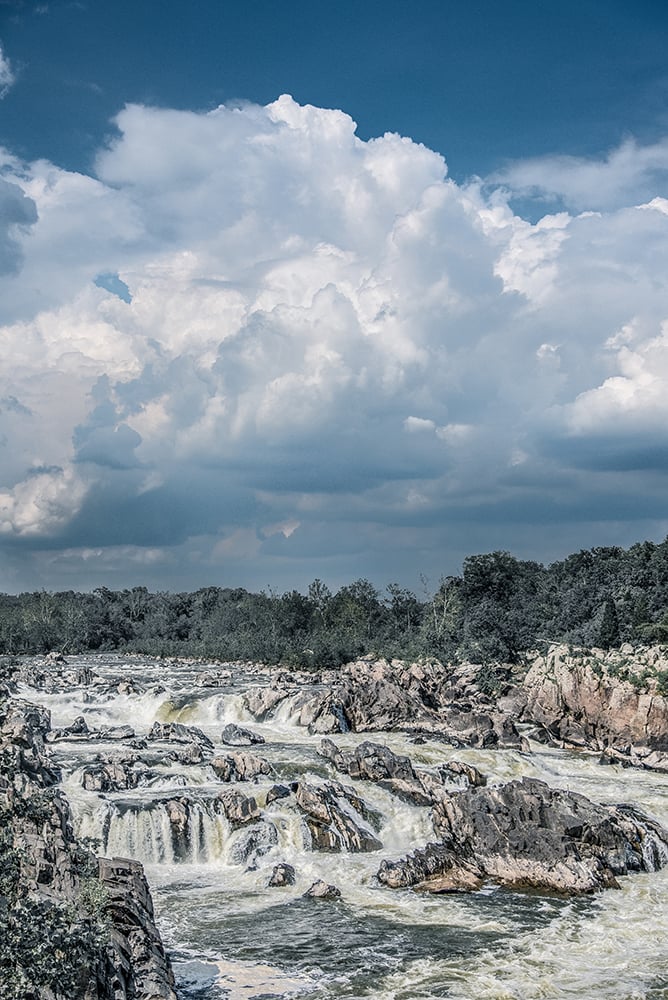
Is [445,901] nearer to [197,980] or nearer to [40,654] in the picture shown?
[197,980]

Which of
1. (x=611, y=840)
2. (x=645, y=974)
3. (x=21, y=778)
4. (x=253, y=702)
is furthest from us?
(x=253, y=702)

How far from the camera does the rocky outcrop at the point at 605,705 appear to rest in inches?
1866

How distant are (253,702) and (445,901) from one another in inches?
1221

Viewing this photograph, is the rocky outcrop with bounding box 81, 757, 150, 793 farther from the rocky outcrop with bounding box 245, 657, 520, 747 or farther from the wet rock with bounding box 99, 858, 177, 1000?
the rocky outcrop with bounding box 245, 657, 520, 747

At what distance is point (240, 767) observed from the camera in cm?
3594

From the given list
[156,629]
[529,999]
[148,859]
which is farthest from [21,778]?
[156,629]

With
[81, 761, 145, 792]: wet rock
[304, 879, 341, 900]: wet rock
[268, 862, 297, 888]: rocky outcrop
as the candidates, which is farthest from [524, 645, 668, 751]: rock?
[304, 879, 341, 900]: wet rock

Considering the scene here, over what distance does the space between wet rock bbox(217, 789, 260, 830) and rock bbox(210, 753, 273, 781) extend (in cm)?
307

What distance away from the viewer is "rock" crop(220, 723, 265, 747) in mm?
44188

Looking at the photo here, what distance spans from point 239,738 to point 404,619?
71.3m

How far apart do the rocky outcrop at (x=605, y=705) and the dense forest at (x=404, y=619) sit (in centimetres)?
846

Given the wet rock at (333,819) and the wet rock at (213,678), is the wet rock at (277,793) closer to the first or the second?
the wet rock at (333,819)

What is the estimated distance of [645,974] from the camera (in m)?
20.3

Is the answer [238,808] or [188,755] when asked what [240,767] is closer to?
[188,755]
